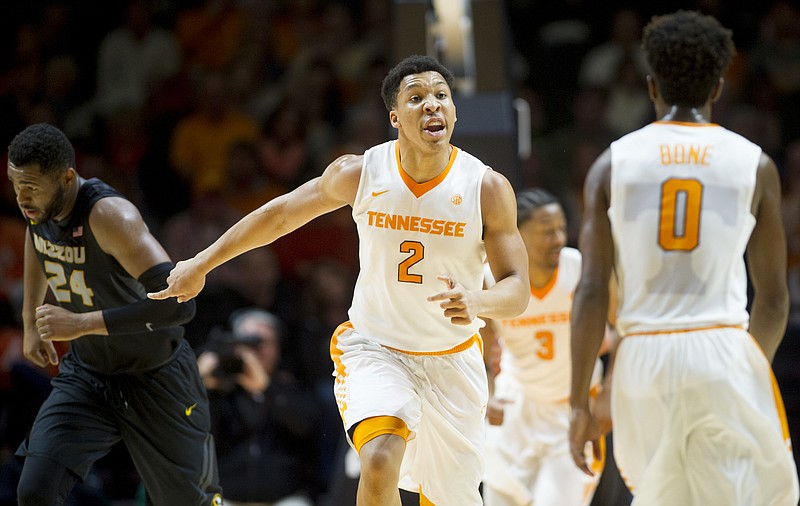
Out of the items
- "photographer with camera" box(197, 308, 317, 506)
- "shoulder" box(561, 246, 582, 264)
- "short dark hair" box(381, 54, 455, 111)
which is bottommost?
"photographer with camera" box(197, 308, 317, 506)

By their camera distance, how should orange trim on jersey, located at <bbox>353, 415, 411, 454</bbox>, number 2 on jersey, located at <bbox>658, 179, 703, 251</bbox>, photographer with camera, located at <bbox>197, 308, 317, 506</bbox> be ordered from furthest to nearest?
photographer with camera, located at <bbox>197, 308, 317, 506</bbox> → orange trim on jersey, located at <bbox>353, 415, 411, 454</bbox> → number 2 on jersey, located at <bbox>658, 179, 703, 251</bbox>

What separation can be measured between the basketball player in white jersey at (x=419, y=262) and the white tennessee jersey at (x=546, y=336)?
65.2 inches

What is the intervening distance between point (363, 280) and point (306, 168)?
19.5 feet

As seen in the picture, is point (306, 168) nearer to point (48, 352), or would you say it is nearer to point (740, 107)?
point (740, 107)

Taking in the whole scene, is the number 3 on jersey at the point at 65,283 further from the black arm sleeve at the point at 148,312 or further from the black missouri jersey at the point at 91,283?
the black arm sleeve at the point at 148,312

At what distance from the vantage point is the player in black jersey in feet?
16.4

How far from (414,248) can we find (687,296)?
1.19 m

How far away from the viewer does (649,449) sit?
153 inches

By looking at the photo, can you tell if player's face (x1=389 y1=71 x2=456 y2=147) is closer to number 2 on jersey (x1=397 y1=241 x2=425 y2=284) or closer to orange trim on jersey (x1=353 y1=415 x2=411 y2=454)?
number 2 on jersey (x1=397 y1=241 x2=425 y2=284)

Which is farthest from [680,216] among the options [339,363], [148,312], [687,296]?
[148,312]

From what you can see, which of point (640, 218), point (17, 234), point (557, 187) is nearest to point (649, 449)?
point (640, 218)

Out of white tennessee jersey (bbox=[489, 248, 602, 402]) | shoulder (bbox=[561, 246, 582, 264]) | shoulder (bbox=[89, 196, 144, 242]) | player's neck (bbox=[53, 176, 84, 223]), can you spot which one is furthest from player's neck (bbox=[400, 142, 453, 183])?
shoulder (bbox=[561, 246, 582, 264])

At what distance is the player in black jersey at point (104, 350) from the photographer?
4.98m

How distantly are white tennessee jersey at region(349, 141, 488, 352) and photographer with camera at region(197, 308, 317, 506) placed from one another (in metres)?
2.90
